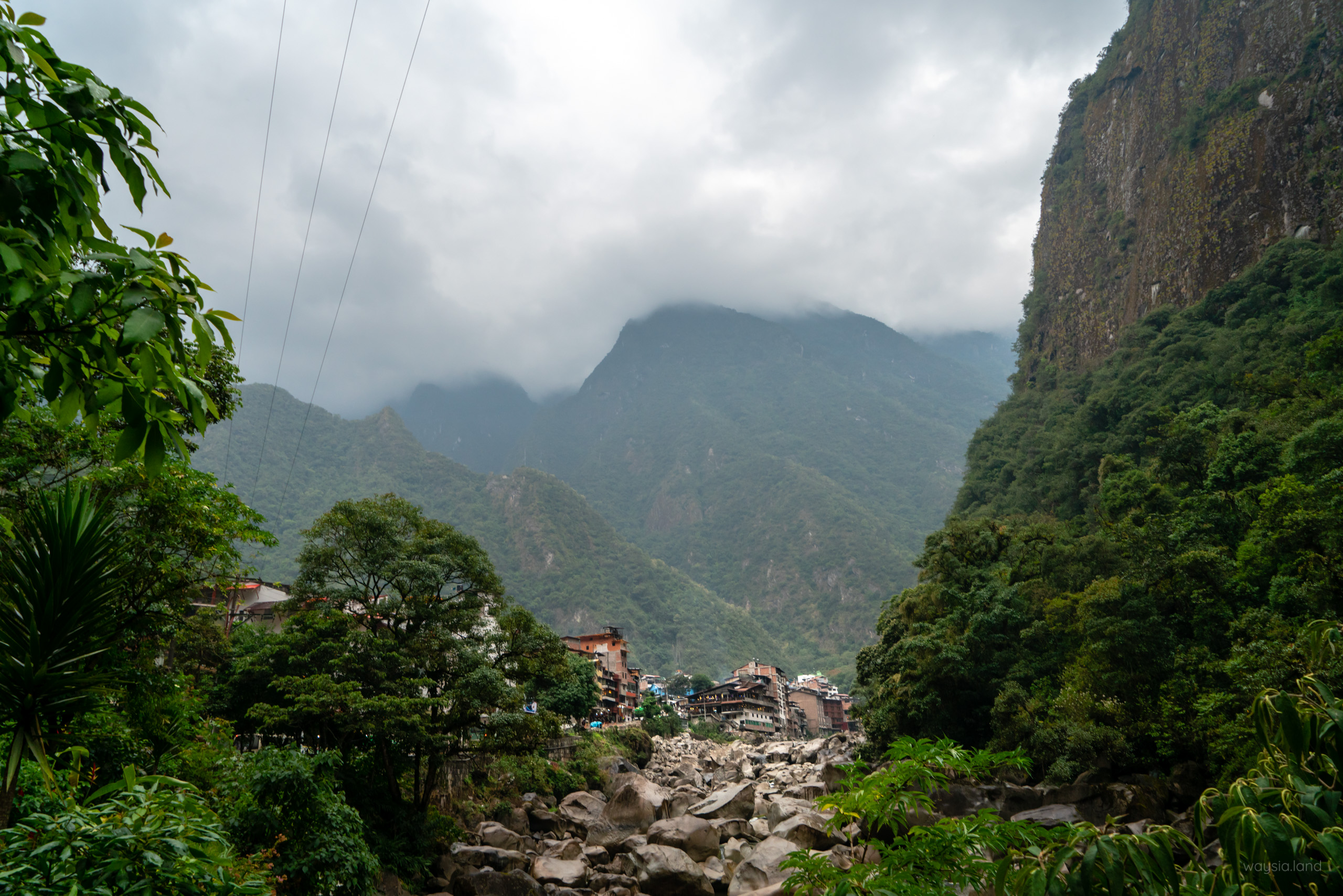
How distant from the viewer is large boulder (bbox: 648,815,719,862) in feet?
61.6

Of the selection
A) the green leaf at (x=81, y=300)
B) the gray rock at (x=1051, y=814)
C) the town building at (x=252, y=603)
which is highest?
the town building at (x=252, y=603)

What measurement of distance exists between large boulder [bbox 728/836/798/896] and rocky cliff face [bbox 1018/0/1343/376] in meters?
38.3

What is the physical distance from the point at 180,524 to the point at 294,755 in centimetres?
400

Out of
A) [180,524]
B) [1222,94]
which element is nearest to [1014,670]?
[180,524]

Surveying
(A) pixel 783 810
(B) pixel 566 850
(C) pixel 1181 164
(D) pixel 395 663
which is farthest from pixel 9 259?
(C) pixel 1181 164

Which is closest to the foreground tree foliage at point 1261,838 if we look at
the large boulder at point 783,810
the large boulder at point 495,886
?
the large boulder at point 495,886

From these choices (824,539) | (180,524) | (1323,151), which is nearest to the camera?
(180,524)

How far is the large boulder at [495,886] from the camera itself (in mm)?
15906

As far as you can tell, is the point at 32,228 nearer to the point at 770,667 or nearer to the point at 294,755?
the point at 294,755

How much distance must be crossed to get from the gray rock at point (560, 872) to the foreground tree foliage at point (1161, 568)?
12.9 meters

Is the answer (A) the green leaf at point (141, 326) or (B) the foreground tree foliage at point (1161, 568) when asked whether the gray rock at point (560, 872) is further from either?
(A) the green leaf at point (141, 326)

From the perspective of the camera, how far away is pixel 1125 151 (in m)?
55.4

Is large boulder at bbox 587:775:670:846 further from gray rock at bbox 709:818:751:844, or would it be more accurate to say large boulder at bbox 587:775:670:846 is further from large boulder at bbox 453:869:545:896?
large boulder at bbox 453:869:545:896

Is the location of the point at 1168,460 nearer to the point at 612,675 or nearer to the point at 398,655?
the point at 398,655
